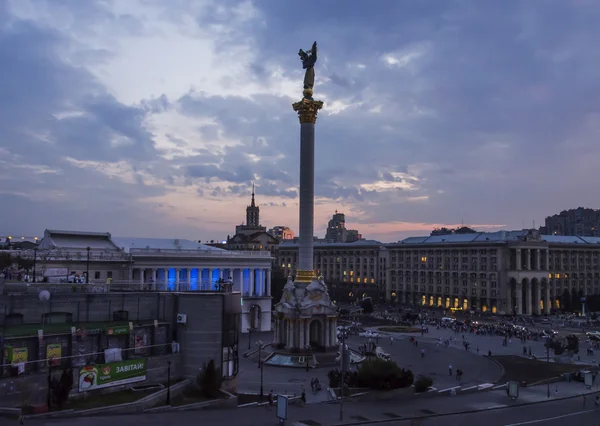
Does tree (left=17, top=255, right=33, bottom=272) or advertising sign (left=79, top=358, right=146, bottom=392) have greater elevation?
tree (left=17, top=255, right=33, bottom=272)

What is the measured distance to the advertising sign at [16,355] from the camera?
3033 cm

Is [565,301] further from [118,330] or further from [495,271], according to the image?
[118,330]

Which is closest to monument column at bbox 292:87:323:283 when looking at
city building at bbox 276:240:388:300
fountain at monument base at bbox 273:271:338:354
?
fountain at monument base at bbox 273:271:338:354

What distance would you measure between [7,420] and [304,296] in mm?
37048

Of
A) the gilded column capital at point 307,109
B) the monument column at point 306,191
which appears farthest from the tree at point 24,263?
the gilded column capital at point 307,109

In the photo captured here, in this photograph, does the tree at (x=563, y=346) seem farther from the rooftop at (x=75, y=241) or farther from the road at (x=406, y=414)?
the rooftop at (x=75, y=241)

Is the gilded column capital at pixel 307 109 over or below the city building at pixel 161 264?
over

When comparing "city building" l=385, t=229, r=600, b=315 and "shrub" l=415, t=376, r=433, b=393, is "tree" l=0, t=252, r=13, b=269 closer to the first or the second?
"shrub" l=415, t=376, r=433, b=393

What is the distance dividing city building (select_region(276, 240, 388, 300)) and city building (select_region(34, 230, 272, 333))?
246 ft

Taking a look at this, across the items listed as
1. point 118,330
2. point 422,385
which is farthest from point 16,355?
point 422,385

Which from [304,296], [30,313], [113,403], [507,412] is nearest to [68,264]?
[304,296]

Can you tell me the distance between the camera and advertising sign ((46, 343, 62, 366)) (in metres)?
31.8

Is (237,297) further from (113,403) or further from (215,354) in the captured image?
(113,403)

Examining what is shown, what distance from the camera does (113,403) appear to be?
31.0 meters
